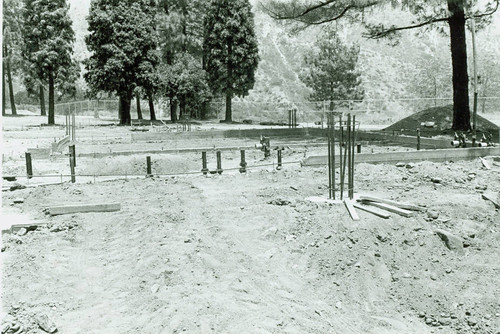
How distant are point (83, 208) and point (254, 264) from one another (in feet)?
12.7

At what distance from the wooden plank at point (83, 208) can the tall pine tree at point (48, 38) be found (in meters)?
25.9

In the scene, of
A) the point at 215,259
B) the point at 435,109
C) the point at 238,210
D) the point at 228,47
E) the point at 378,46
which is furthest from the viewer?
the point at 378,46

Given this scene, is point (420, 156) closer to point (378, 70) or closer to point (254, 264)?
point (254, 264)

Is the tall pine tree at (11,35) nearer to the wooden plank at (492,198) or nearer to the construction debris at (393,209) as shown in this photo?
the construction debris at (393,209)

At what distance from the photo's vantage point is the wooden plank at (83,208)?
9.92 metres

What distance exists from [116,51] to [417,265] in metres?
28.0

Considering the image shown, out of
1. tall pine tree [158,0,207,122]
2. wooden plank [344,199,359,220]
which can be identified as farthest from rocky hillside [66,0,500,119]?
wooden plank [344,199,359,220]

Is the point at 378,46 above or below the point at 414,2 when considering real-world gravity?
above

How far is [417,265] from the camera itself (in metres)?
8.18

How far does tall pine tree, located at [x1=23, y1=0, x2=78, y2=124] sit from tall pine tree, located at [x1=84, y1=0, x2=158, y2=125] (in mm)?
2039

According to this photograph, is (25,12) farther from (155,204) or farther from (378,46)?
(378,46)

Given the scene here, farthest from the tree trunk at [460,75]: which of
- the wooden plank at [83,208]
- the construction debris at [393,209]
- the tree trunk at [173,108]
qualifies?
the tree trunk at [173,108]

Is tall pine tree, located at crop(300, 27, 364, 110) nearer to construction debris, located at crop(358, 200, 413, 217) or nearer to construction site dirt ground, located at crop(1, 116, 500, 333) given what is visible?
construction site dirt ground, located at crop(1, 116, 500, 333)

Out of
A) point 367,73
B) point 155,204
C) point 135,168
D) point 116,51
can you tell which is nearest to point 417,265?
point 155,204
